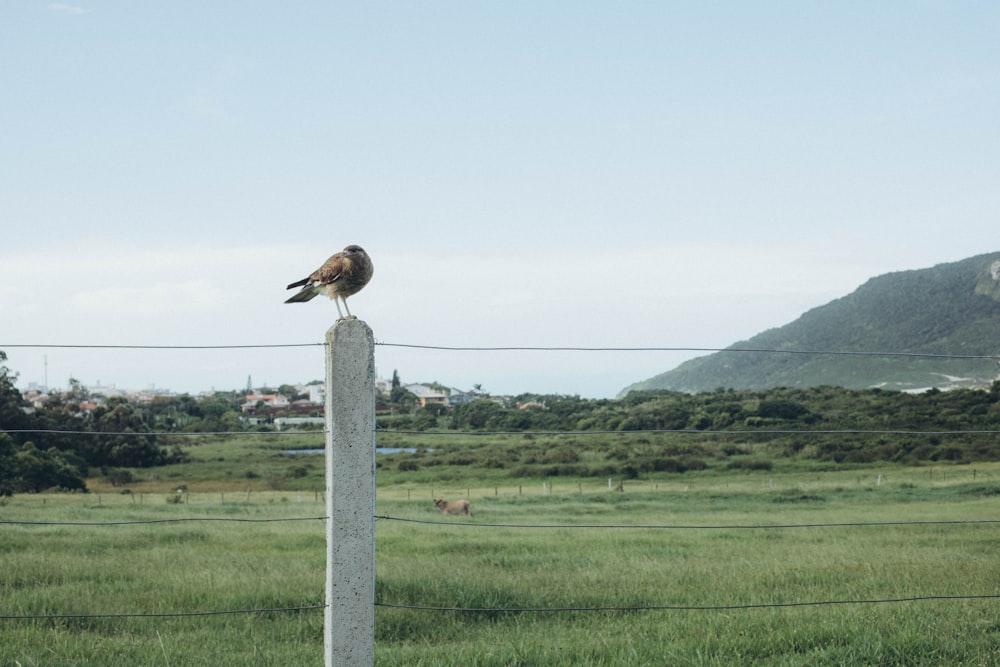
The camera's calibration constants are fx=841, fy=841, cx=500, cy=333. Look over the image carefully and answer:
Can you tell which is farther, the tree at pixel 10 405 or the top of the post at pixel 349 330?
the tree at pixel 10 405

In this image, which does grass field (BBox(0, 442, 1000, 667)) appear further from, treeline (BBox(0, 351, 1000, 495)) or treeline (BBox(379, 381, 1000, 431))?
treeline (BBox(379, 381, 1000, 431))

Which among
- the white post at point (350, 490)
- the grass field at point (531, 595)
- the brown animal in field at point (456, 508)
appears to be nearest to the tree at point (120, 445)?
the brown animal in field at point (456, 508)

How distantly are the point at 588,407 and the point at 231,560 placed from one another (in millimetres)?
58849

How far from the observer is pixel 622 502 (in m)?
38.8

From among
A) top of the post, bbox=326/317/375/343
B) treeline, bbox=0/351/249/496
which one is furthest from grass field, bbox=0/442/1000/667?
treeline, bbox=0/351/249/496

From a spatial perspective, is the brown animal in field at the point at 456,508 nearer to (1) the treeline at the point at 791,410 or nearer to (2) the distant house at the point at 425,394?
(2) the distant house at the point at 425,394

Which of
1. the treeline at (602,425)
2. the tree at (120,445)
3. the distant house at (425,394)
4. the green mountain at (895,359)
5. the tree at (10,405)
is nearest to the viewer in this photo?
the distant house at (425,394)

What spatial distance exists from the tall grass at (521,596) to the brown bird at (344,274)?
6.78 ft

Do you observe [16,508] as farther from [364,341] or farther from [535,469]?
[535,469]

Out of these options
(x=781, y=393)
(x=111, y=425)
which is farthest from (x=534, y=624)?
(x=781, y=393)

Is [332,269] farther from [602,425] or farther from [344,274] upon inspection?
[602,425]

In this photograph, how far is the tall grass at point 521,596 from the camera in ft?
19.1

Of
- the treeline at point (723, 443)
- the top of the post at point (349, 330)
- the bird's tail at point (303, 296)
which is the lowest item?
the treeline at point (723, 443)

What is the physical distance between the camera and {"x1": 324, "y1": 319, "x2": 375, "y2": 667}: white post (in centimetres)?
433
